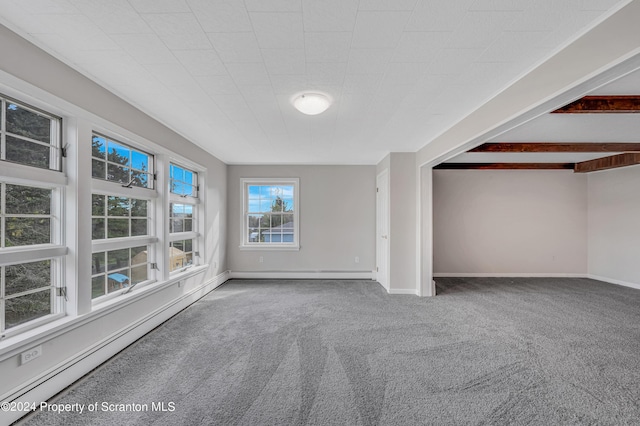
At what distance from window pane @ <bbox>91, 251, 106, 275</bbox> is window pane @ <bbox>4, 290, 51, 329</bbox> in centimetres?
41

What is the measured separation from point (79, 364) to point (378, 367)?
2472 millimetres

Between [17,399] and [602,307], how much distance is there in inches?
255

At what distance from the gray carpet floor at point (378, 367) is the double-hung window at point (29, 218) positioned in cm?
72

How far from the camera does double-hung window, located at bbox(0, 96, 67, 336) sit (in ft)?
5.60

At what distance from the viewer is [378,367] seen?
2.26 meters

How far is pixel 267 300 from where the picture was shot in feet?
13.4

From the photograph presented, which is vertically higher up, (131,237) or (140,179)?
(140,179)

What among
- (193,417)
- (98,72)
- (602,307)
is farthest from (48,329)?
(602,307)

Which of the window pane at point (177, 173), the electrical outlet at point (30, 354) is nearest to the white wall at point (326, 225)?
the window pane at point (177, 173)

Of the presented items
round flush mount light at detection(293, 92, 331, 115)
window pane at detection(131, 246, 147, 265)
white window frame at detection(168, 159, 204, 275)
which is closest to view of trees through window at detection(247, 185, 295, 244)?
white window frame at detection(168, 159, 204, 275)

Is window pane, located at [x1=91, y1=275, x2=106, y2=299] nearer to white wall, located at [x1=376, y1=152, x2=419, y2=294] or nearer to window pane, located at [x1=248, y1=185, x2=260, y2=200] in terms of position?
window pane, located at [x1=248, y1=185, x2=260, y2=200]

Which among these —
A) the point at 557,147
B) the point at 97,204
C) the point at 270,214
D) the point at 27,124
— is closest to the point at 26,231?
the point at 97,204

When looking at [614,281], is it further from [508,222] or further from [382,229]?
[382,229]

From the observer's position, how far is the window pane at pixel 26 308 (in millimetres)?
1749
